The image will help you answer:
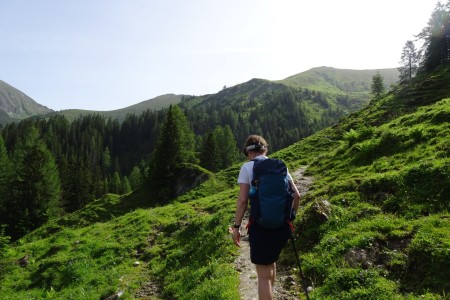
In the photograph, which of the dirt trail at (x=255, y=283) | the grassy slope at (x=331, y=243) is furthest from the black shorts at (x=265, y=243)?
the dirt trail at (x=255, y=283)

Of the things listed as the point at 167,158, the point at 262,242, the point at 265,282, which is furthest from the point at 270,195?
the point at 167,158

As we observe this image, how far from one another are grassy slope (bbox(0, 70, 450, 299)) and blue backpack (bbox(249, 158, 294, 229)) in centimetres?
308

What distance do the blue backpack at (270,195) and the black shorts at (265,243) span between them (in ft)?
0.60

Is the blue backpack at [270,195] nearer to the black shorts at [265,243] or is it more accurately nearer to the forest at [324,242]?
the black shorts at [265,243]

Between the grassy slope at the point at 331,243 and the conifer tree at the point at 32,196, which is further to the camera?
the conifer tree at the point at 32,196

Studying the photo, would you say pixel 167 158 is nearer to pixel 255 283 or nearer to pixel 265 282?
pixel 255 283

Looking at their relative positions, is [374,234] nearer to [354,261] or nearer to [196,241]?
[354,261]

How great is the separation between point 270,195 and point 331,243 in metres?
4.98

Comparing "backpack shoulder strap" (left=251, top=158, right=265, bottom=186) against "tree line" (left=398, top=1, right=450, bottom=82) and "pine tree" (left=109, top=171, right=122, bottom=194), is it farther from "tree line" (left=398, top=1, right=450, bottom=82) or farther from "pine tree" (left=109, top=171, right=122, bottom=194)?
"pine tree" (left=109, top=171, right=122, bottom=194)

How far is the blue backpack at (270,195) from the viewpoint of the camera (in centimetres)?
599

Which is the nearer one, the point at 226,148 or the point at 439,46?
the point at 439,46

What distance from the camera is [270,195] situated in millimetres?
6062

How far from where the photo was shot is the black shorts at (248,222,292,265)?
6145 millimetres

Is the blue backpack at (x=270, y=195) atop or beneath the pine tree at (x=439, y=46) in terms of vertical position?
beneath
